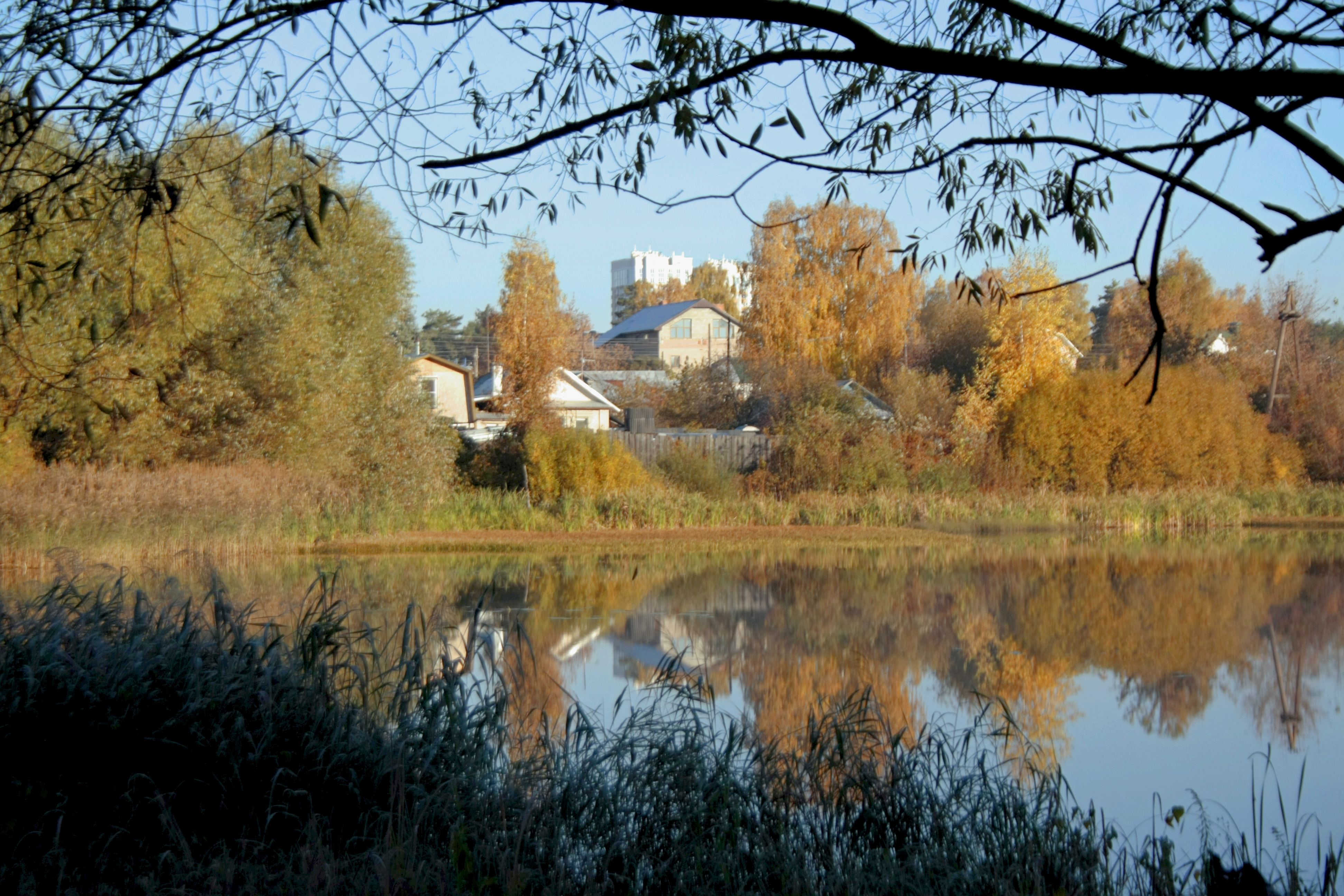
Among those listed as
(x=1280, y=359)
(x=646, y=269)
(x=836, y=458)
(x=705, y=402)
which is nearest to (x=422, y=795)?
(x=836, y=458)

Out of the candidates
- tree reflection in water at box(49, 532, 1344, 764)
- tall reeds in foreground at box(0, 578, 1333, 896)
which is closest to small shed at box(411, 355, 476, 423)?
tree reflection in water at box(49, 532, 1344, 764)

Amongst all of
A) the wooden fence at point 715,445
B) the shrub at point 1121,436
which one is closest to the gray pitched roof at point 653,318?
the wooden fence at point 715,445

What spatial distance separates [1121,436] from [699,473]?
11855 mm

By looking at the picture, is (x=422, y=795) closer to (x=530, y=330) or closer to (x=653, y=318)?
(x=530, y=330)

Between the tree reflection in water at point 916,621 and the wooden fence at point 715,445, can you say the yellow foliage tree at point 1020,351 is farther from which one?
the tree reflection in water at point 916,621

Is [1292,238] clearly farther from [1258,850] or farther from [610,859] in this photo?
[610,859]

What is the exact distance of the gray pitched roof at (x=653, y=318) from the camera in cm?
7344

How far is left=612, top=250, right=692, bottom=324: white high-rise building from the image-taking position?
122 metres

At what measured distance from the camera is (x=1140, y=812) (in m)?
7.58

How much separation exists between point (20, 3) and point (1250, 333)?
149 feet

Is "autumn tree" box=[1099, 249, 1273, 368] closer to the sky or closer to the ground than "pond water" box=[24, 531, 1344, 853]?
closer to the sky

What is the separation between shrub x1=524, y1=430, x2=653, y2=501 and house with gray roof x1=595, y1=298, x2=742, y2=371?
44672mm

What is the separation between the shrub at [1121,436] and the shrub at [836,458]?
4016 mm

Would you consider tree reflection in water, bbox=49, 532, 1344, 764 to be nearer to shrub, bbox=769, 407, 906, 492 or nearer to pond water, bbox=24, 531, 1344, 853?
pond water, bbox=24, 531, 1344, 853
